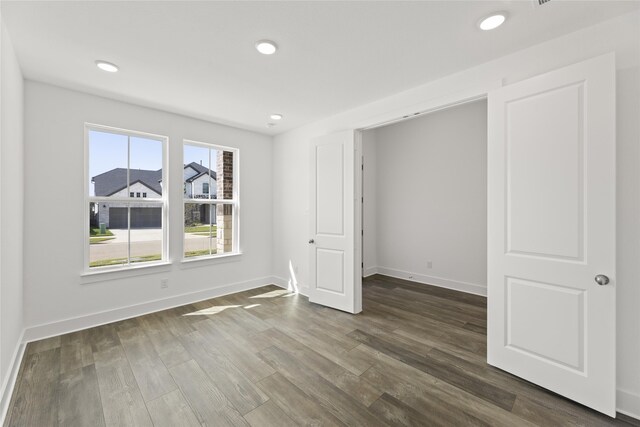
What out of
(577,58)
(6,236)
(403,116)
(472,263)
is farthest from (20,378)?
(472,263)

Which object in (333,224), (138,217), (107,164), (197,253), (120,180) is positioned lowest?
(197,253)

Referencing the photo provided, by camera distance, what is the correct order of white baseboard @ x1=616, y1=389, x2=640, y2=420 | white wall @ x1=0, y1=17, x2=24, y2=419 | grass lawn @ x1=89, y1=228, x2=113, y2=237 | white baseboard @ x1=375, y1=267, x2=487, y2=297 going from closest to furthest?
white baseboard @ x1=616, y1=389, x2=640, y2=420, white wall @ x1=0, y1=17, x2=24, y2=419, grass lawn @ x1=89, y1=228, x2=113, y2=237, white baseboard @ x1=375, y1=267, x2=487, y2=297

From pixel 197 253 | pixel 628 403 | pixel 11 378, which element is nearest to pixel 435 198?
pixel 628 403

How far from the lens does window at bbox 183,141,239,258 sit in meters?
3.90

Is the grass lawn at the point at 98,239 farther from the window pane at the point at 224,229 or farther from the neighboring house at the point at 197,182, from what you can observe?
the window pane at the point at 224,229

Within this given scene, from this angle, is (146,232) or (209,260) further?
(209,260)

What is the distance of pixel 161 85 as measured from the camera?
2.82 metres

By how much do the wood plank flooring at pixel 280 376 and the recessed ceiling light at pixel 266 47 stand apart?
2.66 metres

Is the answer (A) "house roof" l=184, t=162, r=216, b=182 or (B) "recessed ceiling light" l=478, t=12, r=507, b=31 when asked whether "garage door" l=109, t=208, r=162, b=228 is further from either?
(B) "recessed ceiling light" l=478, t=12, r=507, b=31

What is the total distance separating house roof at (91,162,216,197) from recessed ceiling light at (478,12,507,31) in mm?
3833

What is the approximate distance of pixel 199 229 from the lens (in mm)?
4016

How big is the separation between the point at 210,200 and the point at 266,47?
258 centimetres

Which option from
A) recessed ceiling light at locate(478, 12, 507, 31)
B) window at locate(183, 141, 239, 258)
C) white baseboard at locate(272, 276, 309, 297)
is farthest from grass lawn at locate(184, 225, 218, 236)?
recessed ceiling light at locate(478, 12, 507, 31)

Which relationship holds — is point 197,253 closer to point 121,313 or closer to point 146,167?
point 121,313
